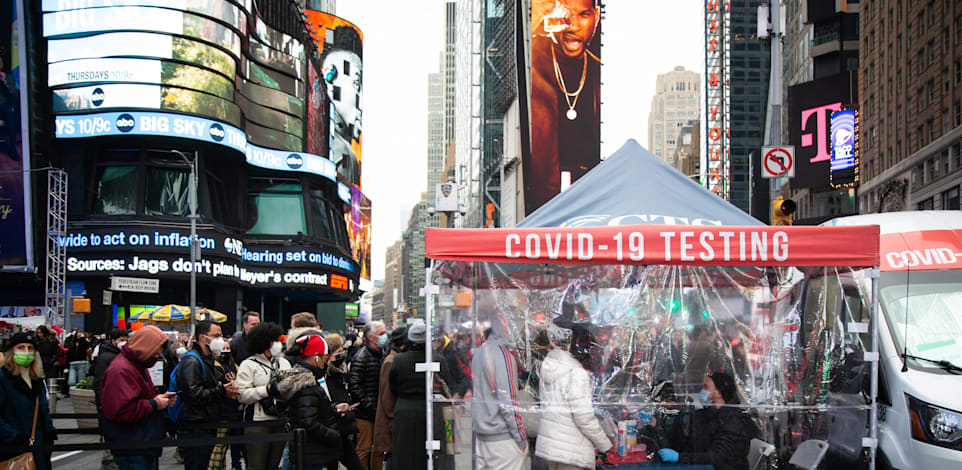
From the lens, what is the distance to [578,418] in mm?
6793

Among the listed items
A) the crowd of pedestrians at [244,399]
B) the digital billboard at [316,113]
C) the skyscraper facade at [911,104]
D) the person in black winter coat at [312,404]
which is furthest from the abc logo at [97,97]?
the skyscraper facade at [911,104]

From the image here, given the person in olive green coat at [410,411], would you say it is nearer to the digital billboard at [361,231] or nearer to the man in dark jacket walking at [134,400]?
the man in dark jacket walking at [134,400]

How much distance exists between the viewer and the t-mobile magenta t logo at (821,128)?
52.9m

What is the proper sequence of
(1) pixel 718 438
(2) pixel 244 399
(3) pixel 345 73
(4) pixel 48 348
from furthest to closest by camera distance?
(3) pixel 345 73 → (4) pixel 48 348 → (2) pixel 244 399 → (1) pixel 718 438

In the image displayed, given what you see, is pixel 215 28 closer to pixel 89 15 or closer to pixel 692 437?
pixel 89 15

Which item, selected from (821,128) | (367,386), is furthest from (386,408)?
(821,128)

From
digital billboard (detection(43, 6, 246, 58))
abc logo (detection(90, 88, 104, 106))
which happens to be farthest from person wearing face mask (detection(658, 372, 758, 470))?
digital billboard (detection(43, 6, 246, 58))

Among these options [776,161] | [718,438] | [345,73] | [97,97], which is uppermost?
[345,73]

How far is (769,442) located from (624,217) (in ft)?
8.14

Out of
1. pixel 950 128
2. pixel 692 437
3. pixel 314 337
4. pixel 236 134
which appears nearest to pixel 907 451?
pixel 692 437

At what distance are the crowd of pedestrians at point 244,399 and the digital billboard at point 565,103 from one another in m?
66.5

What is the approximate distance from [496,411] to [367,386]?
341cm

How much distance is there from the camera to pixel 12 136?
2923 cm

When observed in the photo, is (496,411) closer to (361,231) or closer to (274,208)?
(274,208)
